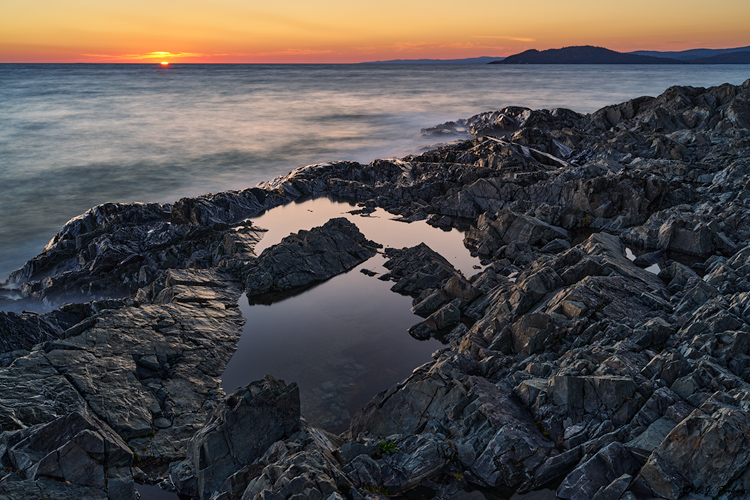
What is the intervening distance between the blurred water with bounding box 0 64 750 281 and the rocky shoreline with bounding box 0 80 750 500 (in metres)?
13.7

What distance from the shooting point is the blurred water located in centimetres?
4463

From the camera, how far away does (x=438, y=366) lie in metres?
15.6

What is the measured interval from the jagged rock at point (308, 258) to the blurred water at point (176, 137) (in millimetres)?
17912

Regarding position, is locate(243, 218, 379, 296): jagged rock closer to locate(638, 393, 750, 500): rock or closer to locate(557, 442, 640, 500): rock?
locate(557, 442, 640, 500): rock

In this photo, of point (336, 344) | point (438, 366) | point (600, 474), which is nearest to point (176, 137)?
point (336, 344)

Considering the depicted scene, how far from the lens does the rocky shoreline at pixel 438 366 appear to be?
11.3 m

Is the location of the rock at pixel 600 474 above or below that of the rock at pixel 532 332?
below

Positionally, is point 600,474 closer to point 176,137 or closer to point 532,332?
point 532,332

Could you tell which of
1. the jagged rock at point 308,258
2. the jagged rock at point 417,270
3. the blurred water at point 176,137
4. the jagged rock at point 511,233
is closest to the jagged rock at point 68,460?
the jagged rock at point 308,258

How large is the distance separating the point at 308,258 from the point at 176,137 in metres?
53.2

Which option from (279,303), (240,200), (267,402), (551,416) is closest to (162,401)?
(267,402)

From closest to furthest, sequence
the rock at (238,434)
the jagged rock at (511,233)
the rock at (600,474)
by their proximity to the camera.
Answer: the rock at (600,474), the rock at (238,434), the jagged rock at (511,233)

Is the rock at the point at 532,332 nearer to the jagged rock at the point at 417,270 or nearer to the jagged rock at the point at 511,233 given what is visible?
the jagged rock at the point at 417,270

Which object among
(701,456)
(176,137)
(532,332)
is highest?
(176,137)
